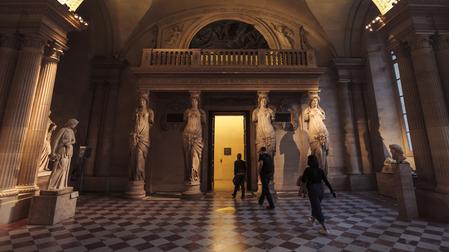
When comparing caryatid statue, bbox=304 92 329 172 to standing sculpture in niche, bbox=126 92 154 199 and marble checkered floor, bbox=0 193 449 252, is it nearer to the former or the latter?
marble checkered floor, bbox=0 193 449 252

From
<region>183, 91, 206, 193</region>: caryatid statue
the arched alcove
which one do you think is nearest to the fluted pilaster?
the arched alcove

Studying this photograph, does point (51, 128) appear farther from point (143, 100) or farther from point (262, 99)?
point (262, 99)

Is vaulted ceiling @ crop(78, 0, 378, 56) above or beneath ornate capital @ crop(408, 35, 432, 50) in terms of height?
above

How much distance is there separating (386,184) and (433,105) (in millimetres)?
3339

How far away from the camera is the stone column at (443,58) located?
14.5ft

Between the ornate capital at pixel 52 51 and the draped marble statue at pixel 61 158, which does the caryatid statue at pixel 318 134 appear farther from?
the ornate capital at pixel 52 51

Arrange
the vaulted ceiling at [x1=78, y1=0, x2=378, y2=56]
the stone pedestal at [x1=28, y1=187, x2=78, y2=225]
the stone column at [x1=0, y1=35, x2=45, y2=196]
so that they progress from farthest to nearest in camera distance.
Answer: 1. the vaulted ceiling at [x1=78, y1=0, x2=378, y2=56]
2. the stone column at [x1=0, y1=35, x2=45, y2=196]
3. the stone pedestal at [x1=28, y1=187, x2=78, y2=225]

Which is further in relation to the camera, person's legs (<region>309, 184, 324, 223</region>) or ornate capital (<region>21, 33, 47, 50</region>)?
ornate capital (<region>21, 33, 47, 50</region>)

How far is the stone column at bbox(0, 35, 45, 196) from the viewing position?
4.05 meters

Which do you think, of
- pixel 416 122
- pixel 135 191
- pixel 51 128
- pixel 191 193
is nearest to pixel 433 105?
pixel 416 122

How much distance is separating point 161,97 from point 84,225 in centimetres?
538

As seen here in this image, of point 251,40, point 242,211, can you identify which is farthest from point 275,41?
point 242,211

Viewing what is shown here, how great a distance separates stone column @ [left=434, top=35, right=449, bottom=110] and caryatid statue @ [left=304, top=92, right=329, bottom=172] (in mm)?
2820

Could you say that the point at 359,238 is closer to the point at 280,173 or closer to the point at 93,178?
the point at 280,173
